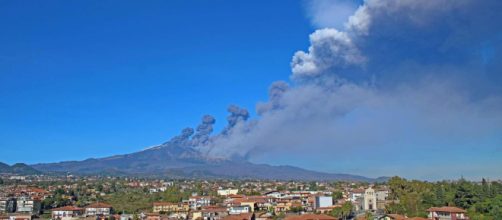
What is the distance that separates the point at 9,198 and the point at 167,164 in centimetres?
14085

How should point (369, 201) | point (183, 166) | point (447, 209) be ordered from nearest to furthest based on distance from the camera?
point (447, 209)
point (369, 201)
point (183, 166)

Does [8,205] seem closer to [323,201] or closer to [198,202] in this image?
[198,202]

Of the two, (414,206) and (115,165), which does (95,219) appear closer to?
(414,206)

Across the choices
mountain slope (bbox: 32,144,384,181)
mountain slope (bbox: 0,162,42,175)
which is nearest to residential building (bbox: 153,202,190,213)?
mountain slope (bbox: 0,162,42,175)

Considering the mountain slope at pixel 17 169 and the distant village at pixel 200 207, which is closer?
the distant village at pixel 200 207

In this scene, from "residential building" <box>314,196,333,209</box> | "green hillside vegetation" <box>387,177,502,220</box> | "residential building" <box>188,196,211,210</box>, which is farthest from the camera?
"residential building" <box>188,196,211,210</box>

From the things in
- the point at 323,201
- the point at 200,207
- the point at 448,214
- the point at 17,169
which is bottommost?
the point at 200,207

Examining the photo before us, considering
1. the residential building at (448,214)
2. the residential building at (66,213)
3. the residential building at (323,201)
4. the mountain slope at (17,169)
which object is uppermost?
the mountain slope at (17,169)

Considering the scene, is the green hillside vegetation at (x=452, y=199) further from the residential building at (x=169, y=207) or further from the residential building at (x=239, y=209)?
the residential building at (x=169, y=207)

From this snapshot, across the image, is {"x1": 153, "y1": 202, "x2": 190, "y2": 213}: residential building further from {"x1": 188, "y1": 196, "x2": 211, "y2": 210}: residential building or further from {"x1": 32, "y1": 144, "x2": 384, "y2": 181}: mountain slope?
{"x1": 32, "y1": 144, "x2": 384, "y2": 181}: mountain slope

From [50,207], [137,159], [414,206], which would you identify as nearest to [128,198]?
[50,207]

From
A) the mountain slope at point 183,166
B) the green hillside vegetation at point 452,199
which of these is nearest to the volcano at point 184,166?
the mountain slope at point 183,166

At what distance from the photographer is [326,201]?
126 ft

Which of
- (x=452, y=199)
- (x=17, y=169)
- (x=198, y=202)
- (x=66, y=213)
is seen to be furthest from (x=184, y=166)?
(x=452, y=199)
